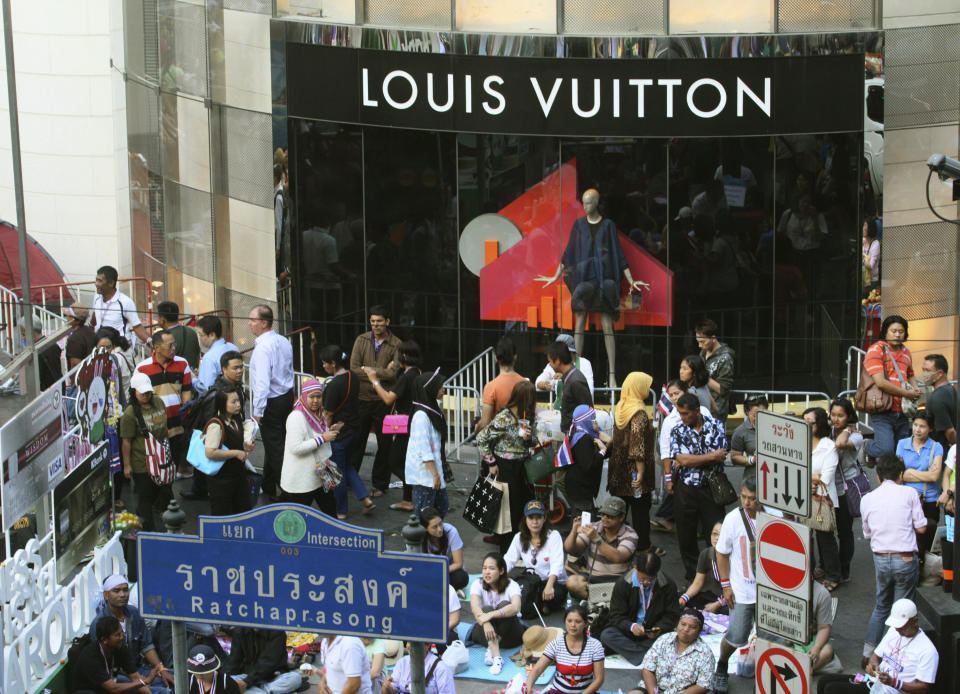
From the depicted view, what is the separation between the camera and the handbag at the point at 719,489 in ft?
43.0

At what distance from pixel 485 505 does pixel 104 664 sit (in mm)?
3766

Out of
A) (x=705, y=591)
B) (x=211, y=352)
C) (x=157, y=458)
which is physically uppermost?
(x=211, y=352)

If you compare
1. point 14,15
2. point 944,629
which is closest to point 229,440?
point 944,629

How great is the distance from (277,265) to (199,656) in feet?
26.6

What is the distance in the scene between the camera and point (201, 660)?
1096 cm

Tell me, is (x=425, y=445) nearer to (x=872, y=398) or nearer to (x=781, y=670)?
(x=872, y=398)

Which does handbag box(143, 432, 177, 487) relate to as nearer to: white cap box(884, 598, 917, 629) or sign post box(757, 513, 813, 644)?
white cap box(884, 598, 917, 629)

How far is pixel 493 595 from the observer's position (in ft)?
41.2

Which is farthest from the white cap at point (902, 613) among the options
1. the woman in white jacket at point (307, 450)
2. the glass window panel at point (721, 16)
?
the glass window panel at point (721, 16)

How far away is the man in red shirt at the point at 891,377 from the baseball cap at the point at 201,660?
22.4 ft

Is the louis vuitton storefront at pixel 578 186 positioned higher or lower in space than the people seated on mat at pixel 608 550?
higher

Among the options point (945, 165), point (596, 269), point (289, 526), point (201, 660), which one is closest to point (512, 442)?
point (201, 660)

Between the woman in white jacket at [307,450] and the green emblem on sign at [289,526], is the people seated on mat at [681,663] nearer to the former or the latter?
the woman in white jacket at [307,450]

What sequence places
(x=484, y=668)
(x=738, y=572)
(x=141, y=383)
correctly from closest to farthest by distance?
(x=738, y=572), (x=484, y=668), (x=141, y=383)
